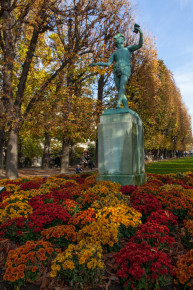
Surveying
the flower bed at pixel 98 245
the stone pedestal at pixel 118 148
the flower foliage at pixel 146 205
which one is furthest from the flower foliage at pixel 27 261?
the stone pedestal at pixel 118 148

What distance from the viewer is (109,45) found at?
15922mm

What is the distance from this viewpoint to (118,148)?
244 inches

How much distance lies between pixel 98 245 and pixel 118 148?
370cm

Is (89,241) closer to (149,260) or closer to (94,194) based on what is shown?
(149,260)

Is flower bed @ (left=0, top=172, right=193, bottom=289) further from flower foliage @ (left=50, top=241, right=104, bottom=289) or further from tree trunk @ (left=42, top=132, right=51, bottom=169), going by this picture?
tree trunk @ (left=42, top=132, right=51, bottom=169)

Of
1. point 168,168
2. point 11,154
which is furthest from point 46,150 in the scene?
point 168,168

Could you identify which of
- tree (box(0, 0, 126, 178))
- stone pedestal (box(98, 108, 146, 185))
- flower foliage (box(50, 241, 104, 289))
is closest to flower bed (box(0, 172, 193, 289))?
flower foliage (box(50, 241, 104, 289))

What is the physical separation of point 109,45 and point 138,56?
8393 millimetres

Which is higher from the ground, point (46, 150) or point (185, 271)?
point (46, 150)

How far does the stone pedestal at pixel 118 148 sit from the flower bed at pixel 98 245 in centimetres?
159

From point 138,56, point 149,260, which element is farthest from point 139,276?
point 138,56

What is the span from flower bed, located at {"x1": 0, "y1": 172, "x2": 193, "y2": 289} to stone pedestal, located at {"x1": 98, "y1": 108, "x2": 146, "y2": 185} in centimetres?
159

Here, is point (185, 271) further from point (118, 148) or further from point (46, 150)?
point (46, 150)

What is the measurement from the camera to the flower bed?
232cm
